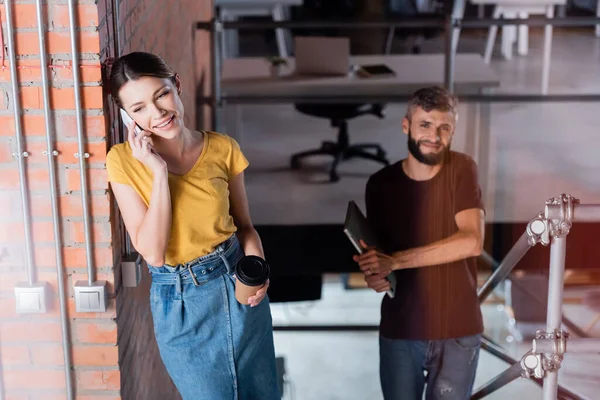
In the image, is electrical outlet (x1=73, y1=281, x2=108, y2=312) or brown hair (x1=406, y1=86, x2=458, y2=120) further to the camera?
brown hair (x1=406, y1=86, x2=458, y2=120)

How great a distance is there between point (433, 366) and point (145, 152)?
1181mm

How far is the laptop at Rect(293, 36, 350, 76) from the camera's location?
435cm

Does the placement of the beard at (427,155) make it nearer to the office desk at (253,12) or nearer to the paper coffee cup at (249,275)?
the paper coffee cup at (249,275)

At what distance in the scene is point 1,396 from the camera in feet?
6.82

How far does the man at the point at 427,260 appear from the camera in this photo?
2457 millimetres

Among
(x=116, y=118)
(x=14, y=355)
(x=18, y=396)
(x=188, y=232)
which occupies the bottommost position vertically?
(x=18, y=396)

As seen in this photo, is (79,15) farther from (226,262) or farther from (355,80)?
(355,80)

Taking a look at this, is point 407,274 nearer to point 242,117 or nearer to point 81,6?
point 81,6

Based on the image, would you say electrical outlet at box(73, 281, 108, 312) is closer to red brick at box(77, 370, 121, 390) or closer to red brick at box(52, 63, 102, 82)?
red brick at box(77, 370, 121, 390)

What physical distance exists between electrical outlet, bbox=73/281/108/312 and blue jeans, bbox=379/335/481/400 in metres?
0.90

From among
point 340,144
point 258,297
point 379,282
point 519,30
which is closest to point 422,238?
point 379,282

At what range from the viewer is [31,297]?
1971 mm

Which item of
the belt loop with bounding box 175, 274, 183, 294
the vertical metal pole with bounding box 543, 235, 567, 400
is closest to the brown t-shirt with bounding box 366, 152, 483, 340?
the vertical metal pole with bounding box 543, 235, 567, 400

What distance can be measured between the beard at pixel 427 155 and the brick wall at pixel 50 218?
97 cm
